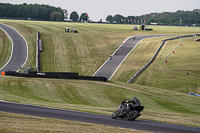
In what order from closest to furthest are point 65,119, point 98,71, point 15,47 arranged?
point 65,119, point 98,71, point 15,47

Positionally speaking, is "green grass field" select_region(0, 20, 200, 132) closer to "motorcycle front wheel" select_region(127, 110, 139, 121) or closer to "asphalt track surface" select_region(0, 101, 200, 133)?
"asphalt track surface" select_region(0, 101, 200, 133)

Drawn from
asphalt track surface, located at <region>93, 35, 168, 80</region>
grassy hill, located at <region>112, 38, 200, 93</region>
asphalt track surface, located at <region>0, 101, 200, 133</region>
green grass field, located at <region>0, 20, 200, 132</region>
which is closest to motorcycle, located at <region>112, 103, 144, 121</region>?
asphalt track surface, located at <region>0, 101, 200, 133</region>

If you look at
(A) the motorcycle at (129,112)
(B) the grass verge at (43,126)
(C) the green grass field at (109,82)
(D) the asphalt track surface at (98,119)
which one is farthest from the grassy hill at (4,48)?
(A) the motorcycle at (129,112)

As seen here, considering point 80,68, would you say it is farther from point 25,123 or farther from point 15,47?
point 25,123

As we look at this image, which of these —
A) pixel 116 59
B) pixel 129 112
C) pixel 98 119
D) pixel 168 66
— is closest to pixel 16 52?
pixel 116 59

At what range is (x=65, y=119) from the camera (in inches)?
734

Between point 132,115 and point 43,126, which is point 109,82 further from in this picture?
point 43,126

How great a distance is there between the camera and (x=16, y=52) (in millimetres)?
80438

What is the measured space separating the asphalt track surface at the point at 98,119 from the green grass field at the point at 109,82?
7.74 ft

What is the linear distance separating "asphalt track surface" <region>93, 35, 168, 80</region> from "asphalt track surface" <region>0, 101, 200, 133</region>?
41924 millimetres

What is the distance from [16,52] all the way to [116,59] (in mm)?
26565

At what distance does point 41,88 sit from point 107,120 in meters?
21.5

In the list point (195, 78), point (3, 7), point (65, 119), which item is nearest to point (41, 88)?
point (65, 119)

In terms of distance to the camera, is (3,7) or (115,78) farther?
(3,7)
